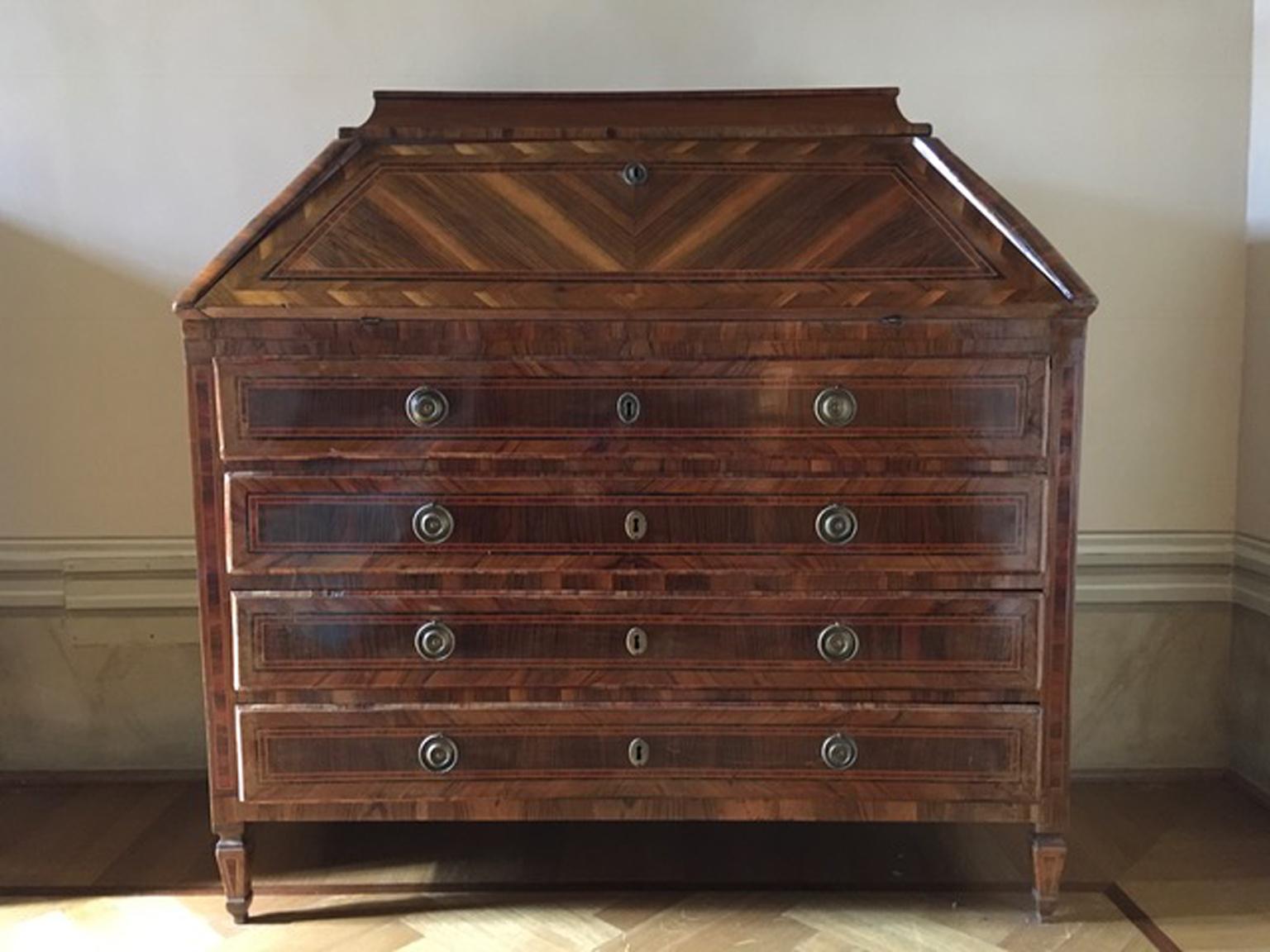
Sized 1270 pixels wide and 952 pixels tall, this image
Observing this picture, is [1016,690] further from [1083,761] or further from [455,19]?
[455,19]

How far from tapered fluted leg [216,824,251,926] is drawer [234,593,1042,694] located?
0.27 meters

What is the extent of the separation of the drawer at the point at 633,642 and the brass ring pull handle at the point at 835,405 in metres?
0.29

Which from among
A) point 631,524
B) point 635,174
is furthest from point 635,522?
point 635,174

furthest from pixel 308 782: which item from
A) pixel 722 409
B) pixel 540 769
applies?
pixel 722 409

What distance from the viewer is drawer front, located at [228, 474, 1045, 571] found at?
1.71 meters

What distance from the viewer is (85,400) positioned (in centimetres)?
237

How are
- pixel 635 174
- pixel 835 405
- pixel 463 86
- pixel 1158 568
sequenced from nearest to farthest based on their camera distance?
1. pixel 835 405
2. pixel 635 174
3. pixel 463 86
4. pixel 1158 568

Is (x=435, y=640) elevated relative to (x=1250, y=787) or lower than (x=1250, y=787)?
elevated

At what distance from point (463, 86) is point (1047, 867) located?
1.87 m

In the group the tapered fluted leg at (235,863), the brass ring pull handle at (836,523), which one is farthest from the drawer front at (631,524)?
the tapered fluted leg at (235,863)

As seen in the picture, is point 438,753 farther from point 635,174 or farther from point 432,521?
point 635,174

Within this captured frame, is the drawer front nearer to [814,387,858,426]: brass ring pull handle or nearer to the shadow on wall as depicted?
[814,387,858,426]: brass ring pull handle

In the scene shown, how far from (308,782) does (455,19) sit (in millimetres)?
1553

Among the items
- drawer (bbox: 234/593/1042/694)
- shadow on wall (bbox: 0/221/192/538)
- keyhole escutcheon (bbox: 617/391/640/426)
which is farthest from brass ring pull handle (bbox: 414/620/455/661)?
shadow on wall (bbox: 0/221/192/538)
